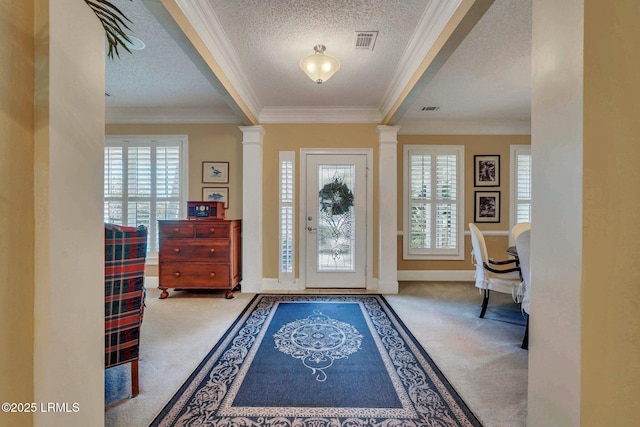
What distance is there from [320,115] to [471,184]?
8.94 feet

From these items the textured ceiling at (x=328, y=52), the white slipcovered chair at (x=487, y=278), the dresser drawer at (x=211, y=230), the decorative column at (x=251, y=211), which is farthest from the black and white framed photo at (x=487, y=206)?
the dresser drawer at (x=211, y=230)

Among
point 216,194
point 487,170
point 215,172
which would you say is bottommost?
point 216,194

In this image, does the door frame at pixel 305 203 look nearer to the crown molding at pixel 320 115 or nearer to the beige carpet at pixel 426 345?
the crown molding at pixel 320 115

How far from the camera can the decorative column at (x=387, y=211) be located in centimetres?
385

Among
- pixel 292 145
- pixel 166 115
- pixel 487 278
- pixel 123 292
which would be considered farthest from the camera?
pixel 166 115

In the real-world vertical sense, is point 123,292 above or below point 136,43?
below

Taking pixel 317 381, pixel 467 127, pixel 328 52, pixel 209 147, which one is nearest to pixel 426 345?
pixel 317 381

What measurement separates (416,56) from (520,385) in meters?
2.62

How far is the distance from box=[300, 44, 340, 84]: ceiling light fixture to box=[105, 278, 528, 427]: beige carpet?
249cm

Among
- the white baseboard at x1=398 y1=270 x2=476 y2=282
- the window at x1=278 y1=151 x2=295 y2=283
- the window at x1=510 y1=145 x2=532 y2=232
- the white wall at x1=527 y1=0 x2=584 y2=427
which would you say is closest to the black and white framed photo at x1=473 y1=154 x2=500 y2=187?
the window at x1=510 y1=145 x2=532 y2=232

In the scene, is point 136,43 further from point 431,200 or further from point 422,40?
point 431,200

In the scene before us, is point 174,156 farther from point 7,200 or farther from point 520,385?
point 520,385

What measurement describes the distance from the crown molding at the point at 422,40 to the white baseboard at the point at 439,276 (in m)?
2.77

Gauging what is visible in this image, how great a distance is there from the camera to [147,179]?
4148mm
